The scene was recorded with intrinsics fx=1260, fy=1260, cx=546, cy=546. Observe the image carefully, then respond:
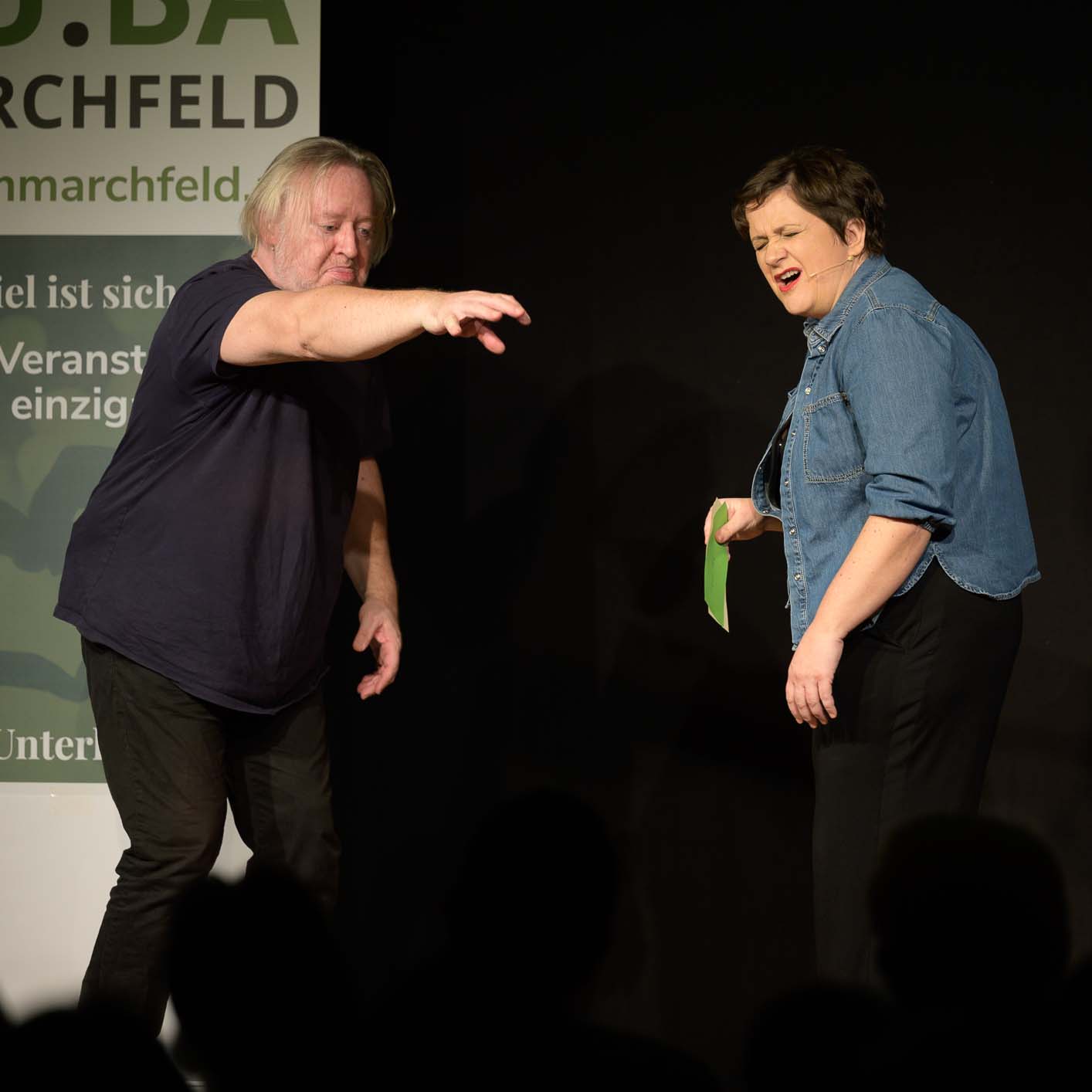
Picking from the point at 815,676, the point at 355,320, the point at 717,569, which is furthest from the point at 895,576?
the point at 355,320

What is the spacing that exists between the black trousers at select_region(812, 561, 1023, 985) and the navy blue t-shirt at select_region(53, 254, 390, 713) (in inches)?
36.7

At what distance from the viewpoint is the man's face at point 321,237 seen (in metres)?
2.20

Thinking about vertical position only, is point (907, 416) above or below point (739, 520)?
above

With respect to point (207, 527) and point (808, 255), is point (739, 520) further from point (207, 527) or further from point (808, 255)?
point (207, 527)

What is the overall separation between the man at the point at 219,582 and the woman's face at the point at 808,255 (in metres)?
0.48

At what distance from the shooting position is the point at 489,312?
1683 millimetres

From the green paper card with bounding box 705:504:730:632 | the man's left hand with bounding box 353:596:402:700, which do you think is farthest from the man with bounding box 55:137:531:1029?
the green paper card with bounding box 705:504:730:632

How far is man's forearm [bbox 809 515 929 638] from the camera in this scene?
1.84m

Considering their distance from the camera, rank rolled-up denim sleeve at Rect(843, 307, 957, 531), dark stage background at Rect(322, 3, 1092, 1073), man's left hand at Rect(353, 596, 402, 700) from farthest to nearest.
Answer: dark stage background at Rect(322, 3, 1092, 1073), man's left hand at Rect(353, 596, 402, 700), rolled-up denim sleeve at Rect(843, 307, 957, 531)

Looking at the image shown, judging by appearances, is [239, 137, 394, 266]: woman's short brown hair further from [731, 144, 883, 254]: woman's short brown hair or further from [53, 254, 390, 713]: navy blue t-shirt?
[731, 144, 883, 254]: woman's short brown hair

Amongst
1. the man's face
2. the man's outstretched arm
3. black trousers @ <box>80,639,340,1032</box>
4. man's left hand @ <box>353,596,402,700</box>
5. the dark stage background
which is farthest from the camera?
the dark stage background

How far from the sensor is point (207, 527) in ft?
6.79

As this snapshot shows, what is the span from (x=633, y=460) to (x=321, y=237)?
3.46ft

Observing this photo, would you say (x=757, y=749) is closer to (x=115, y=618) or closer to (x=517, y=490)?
(x=517, y=490)
